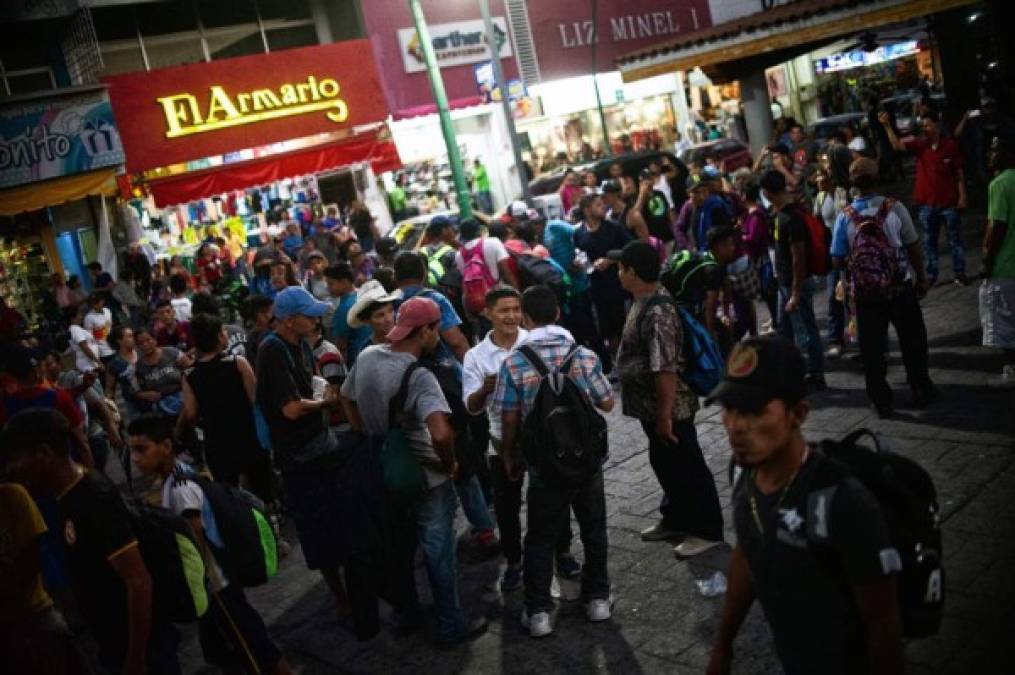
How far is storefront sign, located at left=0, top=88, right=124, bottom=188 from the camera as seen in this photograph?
48.4 ft

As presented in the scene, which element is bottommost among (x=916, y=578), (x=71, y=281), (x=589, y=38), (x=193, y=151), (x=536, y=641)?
(x=536, y=641)

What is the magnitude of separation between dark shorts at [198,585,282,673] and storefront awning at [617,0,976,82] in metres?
10.7

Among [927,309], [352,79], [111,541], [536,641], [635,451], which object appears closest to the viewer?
[111,541]

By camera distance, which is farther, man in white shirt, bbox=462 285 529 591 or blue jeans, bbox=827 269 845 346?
blue jeans, bbox=827 269 845 346

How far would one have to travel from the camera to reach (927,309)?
9.11m

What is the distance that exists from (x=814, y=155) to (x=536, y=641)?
17.1 metres

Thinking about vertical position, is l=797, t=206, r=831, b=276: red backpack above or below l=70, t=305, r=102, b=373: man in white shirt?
below

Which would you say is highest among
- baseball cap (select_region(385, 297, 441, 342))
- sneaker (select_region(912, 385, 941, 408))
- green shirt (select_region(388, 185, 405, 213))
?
green shirt (select_region(388, 185, 405, 213))

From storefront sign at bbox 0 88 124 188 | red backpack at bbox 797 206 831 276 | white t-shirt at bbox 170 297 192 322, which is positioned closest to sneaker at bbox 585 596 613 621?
red backpack at bbox 797 206 831 276

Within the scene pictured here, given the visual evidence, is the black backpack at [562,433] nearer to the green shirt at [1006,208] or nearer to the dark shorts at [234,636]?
the dark shorts at [234,636]

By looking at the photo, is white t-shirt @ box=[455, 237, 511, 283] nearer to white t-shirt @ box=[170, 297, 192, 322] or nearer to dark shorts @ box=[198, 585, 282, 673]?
white t-shirt @ box=[170, 297, 192, 322]

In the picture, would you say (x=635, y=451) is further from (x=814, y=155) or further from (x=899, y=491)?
(x=814, y=155)

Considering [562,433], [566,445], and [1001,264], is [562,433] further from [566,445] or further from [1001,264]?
[1001,264]

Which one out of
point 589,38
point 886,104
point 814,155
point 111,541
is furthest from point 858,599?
point 886,104
